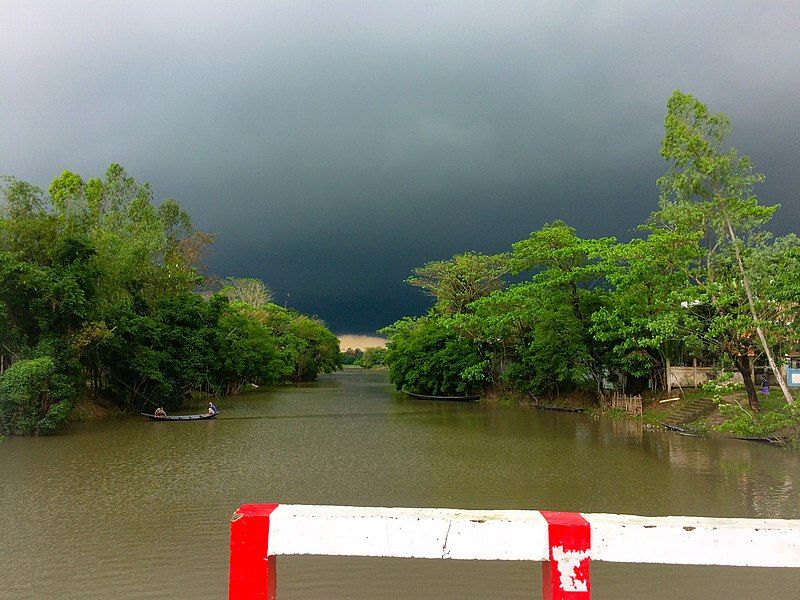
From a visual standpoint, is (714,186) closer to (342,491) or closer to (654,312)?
(654,312)

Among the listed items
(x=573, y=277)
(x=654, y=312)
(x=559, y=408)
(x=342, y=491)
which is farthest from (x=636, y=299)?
(x=342, y=491)

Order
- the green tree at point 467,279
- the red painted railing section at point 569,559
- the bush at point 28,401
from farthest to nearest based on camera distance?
the green tree at point 467,279, the bush at point 28,401, the red painted railing section at point 569,559

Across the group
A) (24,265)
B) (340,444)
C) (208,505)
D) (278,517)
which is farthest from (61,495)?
(24,265)

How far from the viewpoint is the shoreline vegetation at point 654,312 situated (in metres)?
15.5

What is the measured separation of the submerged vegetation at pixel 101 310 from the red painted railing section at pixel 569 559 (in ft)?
64.8

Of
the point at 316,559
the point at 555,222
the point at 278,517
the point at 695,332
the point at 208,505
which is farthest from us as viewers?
the point at 555,222

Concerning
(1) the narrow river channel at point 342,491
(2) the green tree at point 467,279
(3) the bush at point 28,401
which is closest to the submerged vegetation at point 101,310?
(3) the bush at point 28,401

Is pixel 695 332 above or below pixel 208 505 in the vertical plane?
above

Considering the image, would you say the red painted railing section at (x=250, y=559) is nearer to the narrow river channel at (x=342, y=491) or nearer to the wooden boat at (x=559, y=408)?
the narrow river channel at (x=342, y=491)

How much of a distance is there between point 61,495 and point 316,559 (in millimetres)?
6457

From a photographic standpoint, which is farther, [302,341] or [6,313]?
[302,341]

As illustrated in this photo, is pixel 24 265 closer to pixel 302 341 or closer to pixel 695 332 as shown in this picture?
pixel 695 332

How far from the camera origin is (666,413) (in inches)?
852

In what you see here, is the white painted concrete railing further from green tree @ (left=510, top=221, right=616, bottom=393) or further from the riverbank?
green tree @ (left=510, top=221, right=616, bottom=393)
